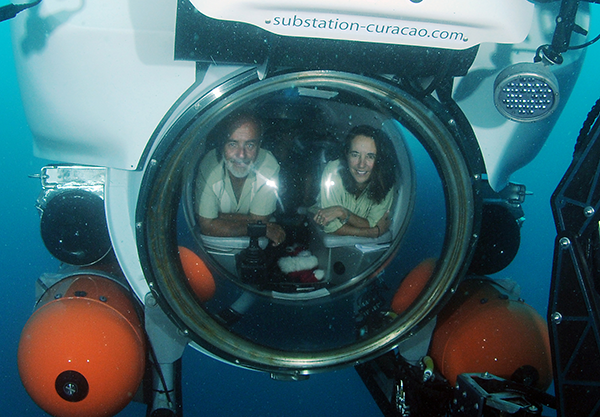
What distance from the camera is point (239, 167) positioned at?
191cm

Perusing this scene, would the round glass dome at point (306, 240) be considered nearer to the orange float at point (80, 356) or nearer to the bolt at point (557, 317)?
the orange float at point (80, 356)

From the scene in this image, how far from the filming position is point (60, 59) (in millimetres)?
1166

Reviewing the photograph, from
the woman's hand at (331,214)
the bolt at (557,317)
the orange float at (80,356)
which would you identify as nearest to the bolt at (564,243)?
the bolt at (557,317)

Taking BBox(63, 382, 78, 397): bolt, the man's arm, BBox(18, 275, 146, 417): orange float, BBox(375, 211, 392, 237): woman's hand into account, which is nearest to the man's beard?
the man's arm

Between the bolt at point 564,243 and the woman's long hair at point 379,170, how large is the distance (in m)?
0.96

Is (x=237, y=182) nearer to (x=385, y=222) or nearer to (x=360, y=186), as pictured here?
(x=360, y=186)

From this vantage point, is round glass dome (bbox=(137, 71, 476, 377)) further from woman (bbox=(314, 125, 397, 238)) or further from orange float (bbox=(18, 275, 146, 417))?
orange float (bbox=(18, 275, 146, 417))

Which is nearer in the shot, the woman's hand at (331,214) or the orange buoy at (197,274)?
the orange buoy at (197,274)

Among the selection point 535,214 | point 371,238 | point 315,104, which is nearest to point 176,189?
point 371,238

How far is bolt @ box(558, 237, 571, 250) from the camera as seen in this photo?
1133 millimetres

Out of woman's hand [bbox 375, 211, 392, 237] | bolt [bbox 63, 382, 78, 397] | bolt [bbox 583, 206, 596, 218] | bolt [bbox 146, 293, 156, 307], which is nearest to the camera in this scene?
bolt [bbox 583, 206, 596, 218]

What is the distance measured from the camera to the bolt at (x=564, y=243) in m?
1.13

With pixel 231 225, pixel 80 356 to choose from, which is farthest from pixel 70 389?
pixel 231 225

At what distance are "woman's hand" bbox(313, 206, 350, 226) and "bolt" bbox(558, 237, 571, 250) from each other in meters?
1.01
